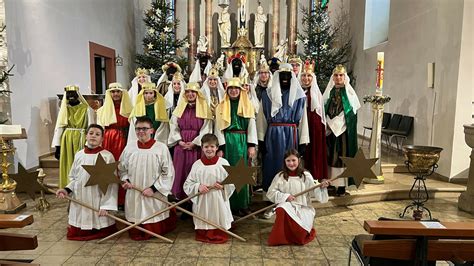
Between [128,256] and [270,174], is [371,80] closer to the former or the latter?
[270,174]

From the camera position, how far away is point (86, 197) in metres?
3.86

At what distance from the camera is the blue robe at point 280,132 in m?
4.39

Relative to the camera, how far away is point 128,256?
3.49 meters

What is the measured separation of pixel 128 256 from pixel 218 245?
0.88 metres

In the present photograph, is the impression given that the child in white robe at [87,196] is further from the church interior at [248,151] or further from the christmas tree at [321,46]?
the christmas tree at [321,46]

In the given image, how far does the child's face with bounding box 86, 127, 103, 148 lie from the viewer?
3824 mm

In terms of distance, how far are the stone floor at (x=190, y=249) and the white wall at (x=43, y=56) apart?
2.49 meters

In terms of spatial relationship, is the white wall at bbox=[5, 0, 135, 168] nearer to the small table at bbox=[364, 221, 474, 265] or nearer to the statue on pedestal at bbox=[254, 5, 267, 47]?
the statue on pedestal at bbox=[254, 5, 267, 47]

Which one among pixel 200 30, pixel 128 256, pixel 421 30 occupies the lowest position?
pixel 128 256

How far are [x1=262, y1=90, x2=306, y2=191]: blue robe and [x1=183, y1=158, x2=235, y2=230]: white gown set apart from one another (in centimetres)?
84

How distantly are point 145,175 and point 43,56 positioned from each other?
445cm

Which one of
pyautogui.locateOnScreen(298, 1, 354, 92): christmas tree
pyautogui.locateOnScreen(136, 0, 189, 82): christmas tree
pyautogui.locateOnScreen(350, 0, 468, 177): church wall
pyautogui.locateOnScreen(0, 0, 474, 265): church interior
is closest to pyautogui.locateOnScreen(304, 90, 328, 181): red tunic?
pyautogui.locateOnScreen(0, 0, 474, 265): church interior

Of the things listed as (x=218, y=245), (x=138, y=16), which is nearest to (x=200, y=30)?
(x=138, y=16)

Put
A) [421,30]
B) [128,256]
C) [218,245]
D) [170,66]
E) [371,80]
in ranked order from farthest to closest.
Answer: [371,80]
[421,30]
[170,66]
[218,245]
[128,256]
